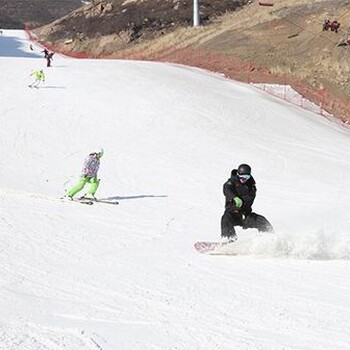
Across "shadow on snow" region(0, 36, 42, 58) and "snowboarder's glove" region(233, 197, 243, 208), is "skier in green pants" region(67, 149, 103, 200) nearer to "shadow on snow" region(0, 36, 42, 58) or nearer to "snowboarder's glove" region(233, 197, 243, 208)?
"snowboarder's glove" region(233, 197, 243, 208)

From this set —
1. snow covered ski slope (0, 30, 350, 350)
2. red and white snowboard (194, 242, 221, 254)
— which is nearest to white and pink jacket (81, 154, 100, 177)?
snow covered ski slope (0, 30, 350, 350)

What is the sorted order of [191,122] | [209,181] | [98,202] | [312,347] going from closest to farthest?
[312,347], [98,202], [209,181], [191,122]

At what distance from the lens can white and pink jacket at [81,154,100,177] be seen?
13.1 m

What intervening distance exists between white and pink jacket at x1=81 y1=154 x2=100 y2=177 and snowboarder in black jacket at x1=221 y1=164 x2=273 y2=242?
5291mm

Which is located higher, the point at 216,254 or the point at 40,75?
the point at 40,75

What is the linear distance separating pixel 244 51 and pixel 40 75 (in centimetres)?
1525

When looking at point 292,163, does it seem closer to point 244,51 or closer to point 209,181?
point 209,181

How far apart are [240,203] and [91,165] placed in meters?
5.70

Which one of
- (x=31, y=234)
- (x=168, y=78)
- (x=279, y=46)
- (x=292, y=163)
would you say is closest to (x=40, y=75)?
(x=168, y=78)

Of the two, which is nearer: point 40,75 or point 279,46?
point 40,75

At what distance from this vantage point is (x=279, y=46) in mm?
40219

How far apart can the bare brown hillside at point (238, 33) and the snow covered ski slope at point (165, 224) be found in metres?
7.89

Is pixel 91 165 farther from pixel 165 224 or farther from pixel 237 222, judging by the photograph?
pixel 237 222

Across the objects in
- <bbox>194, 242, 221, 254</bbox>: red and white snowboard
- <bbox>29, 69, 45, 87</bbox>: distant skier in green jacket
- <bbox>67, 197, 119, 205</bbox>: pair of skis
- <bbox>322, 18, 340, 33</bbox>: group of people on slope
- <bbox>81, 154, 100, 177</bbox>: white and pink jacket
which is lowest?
<bbox>67, 197, 119, 205</bbox>: pair of skis
